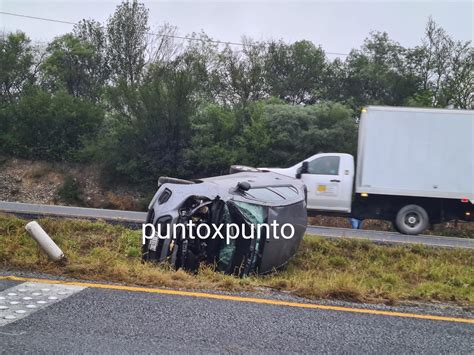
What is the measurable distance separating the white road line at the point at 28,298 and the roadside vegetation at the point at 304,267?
0.56 metres

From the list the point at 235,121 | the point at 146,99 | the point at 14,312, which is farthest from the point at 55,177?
the point at 14,312

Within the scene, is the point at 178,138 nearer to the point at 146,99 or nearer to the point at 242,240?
the point at 146,99

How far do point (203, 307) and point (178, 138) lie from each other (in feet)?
62.5

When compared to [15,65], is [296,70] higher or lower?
higher

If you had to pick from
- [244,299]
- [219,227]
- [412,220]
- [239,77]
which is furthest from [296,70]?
[244,299]

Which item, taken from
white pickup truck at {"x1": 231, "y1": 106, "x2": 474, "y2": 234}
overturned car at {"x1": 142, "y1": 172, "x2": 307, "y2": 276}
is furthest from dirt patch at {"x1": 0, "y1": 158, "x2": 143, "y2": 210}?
overturned car at {"x1": 142, "y1": 172, "x2": 307, "y2": 276}

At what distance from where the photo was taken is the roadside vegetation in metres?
5.87

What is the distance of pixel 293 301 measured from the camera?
5.38 metres

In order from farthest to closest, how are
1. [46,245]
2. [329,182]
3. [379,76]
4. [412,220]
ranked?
[379,76] < [329,182] < [412,220] < [46,245]

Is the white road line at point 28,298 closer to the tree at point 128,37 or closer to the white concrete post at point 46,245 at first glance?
the white concrete post at point 46,245

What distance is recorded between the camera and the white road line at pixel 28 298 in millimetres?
4520

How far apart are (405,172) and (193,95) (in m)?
12.7

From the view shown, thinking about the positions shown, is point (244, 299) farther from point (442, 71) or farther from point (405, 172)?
point (442, 71)

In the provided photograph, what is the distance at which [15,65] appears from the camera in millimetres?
30812
